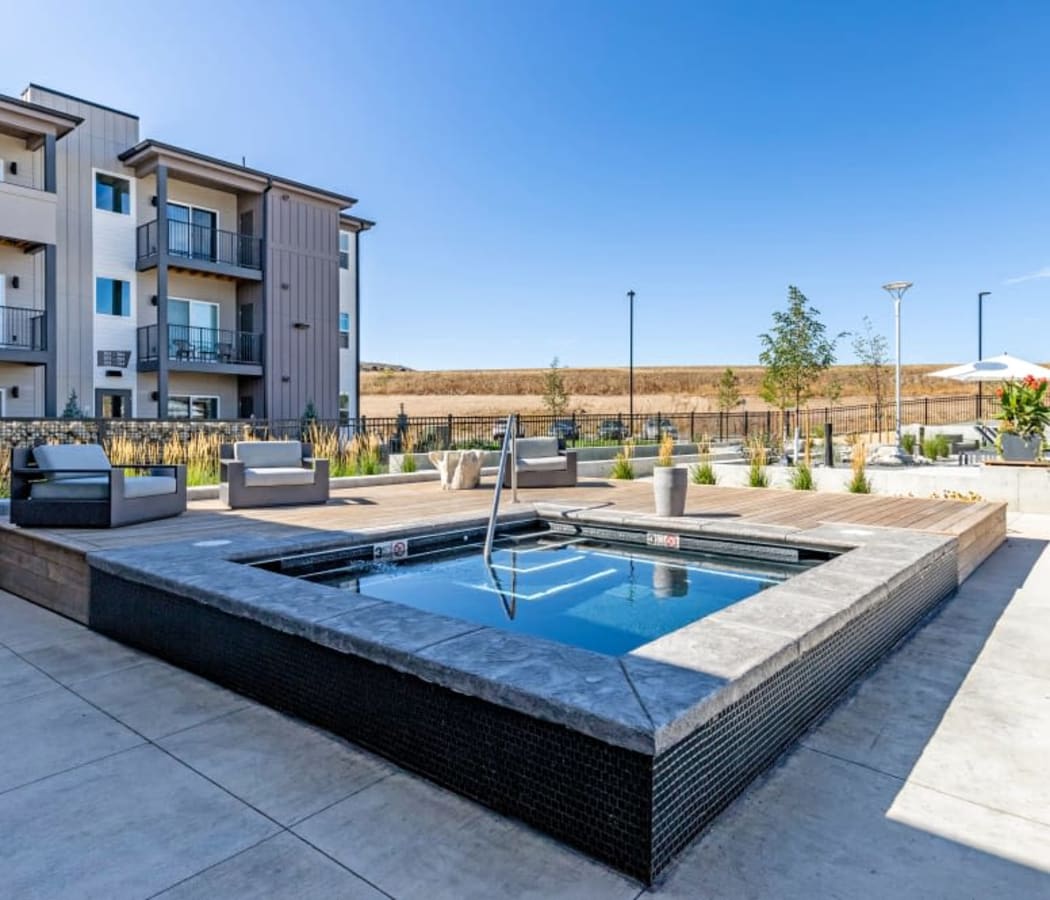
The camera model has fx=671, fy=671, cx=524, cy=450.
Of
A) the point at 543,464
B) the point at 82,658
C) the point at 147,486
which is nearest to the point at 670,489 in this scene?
the point at 543,464

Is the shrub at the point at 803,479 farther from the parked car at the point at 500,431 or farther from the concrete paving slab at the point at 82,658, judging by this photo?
the concrete paving slab at the point at 82,658

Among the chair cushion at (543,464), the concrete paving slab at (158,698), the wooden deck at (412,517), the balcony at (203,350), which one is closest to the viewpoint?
the concrete paving slab at (158,698)

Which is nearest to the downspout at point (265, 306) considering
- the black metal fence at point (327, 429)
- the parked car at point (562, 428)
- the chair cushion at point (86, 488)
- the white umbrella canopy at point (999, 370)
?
the black metal fence at point (327, 429)

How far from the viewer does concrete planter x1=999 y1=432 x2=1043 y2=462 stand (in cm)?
914

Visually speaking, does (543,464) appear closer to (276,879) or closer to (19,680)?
(19,680)

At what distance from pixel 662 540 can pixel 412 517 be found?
7.53 ft

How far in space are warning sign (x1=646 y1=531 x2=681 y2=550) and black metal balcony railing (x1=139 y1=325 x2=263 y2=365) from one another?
530 inches

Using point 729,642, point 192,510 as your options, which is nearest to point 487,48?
point 192,510

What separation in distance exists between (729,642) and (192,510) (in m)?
6.05

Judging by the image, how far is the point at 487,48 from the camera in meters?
11.2

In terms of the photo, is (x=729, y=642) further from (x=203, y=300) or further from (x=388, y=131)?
(x=203, y=300)

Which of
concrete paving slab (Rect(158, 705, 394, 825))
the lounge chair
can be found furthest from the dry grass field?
concrete paving slab (Rect(158, 705, 394, 825))

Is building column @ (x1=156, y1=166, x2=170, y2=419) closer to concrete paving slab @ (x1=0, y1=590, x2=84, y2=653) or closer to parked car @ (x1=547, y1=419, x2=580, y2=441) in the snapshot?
parked car @ (x1=547, y1=419, x2=580, y2=441)

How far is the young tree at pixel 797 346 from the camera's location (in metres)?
18.0
